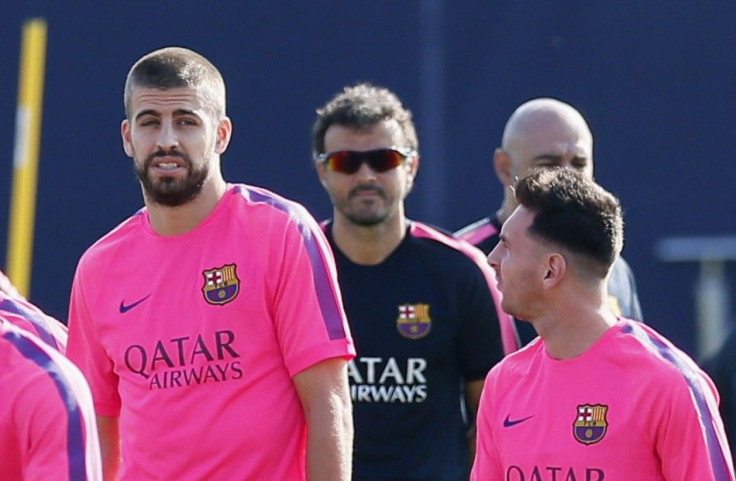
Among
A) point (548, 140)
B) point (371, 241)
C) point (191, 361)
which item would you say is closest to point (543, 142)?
point (548, 140)

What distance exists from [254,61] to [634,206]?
7.07 ft

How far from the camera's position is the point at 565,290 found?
355 cm

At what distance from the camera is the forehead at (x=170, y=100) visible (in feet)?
12.6

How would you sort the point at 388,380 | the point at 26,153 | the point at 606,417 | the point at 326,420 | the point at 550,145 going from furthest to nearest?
1. the point at 26,153
2. the point at 550,145
3. the point at 388,380
4. the point at 326,420
5. the point at 606,417

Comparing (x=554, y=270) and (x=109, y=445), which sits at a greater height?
(x=554, y=270)

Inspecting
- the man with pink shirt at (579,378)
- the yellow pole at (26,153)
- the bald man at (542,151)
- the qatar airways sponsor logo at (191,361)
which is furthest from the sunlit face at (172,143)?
the yellow pole at (26,153)

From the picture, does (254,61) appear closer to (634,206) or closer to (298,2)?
(298,2)

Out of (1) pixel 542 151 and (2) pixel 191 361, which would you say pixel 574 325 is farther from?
(1) pixel 542 151

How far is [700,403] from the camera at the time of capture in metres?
3.23

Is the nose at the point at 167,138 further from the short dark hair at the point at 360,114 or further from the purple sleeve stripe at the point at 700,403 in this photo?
the short dark hair at the point at 360,114

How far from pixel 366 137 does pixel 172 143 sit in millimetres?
1429

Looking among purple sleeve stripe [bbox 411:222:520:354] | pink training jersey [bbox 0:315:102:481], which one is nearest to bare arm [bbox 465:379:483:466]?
purple sleeve stripe [bbox 411:222:520:354]

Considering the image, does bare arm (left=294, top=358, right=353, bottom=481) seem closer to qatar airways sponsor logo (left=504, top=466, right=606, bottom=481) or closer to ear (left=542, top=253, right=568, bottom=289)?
qatar airways sponsor logo (left=504, top=466, right=606, bottom=481)

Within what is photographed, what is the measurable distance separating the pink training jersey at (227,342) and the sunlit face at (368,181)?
3.67 feet
